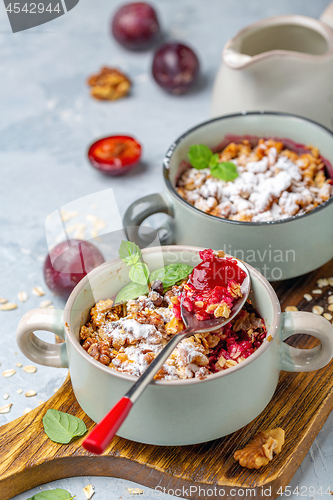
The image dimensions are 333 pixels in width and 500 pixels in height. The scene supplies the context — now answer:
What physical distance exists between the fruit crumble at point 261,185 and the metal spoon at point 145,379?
233mm

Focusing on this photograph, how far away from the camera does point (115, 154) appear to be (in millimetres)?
1634

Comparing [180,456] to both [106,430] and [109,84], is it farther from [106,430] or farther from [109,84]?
[109,84]

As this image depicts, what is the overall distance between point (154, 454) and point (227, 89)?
3.10 ft

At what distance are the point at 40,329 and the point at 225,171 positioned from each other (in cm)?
57

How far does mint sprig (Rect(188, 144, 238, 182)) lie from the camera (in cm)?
124

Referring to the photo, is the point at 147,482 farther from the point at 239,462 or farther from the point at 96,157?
the point at 96,157

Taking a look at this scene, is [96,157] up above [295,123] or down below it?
below

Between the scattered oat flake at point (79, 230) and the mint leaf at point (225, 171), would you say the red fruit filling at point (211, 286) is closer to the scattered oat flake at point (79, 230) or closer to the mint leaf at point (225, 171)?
the mint leaf at point (225, 171)

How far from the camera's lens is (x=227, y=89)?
143cm

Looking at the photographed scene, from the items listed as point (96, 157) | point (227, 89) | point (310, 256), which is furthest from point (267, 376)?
point (96, 157)

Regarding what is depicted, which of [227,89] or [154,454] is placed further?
[227,89]

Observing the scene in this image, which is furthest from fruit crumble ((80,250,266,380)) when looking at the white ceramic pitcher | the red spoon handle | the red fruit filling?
the white ceramic pitcher

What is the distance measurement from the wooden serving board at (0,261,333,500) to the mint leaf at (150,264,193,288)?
27 centimetres

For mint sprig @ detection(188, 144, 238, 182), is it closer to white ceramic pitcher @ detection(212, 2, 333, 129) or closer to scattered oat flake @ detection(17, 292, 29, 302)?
white ceramic pitcher @ detection(212, 2, 333, 129)
